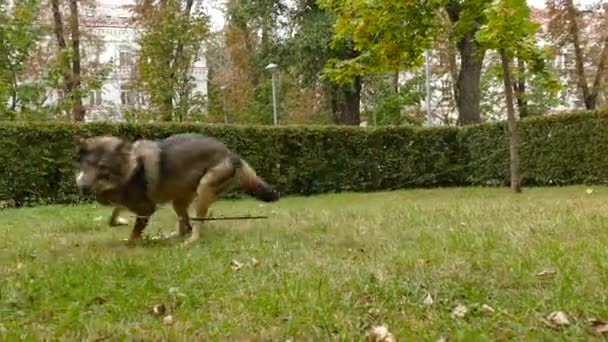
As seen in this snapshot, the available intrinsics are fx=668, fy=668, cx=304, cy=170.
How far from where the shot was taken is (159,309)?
3979mm

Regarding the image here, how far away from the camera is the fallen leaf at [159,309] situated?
12.9ft

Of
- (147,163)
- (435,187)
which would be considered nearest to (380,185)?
(435,187)

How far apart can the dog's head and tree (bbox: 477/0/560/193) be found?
7430 mm

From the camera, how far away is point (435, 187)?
20844 mm

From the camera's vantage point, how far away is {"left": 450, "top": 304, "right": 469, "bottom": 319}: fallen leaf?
144 inches

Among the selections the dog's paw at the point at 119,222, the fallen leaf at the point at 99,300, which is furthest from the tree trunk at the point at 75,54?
the fallen leaf at the point at 99,300

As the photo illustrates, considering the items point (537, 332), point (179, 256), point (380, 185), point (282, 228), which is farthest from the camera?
point (380, 185)

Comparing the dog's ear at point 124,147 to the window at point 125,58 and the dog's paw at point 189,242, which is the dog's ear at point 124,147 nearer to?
the dog's paw at point 189,242

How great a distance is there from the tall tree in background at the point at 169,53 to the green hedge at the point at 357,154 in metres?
9.75

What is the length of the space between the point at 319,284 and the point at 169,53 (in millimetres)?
24221

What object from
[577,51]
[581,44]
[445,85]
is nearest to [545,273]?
[577,51]

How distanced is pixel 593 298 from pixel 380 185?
1681cm

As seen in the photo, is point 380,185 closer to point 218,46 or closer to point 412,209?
point 412,209

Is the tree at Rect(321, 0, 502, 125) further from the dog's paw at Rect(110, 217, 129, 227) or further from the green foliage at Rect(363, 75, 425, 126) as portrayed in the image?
the green foliage at Rect(363, 75, 425, 126)
